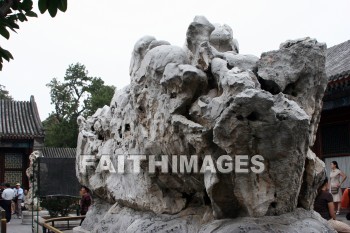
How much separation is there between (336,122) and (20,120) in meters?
14.7

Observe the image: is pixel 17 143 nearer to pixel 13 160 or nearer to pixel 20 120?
pixel 13 160

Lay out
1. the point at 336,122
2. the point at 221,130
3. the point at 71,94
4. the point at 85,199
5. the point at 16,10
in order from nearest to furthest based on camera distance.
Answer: the point at 16,10
the point at 221,130
the point at 85,199
the point at 336,122
the point at 71,94

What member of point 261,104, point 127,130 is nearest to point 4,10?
point 261,104

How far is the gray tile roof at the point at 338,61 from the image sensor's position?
32.3 ft

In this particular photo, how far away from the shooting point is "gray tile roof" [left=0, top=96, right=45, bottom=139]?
20.2 m

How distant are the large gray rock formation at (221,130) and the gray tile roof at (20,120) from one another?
14.6m

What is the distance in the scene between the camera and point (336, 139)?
37.7 ft

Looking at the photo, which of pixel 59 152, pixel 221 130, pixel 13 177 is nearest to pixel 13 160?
pixel 13 177

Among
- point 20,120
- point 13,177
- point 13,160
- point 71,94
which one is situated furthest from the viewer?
point 71,94

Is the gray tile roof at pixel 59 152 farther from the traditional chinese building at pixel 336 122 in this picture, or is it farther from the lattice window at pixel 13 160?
the traditional chinese building at pixel 336 122

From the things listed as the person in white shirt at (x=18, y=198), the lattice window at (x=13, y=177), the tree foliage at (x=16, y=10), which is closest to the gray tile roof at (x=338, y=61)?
the tree foliage at (x=16, y=10)

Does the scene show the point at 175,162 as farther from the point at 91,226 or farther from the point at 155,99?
the point at 91,226

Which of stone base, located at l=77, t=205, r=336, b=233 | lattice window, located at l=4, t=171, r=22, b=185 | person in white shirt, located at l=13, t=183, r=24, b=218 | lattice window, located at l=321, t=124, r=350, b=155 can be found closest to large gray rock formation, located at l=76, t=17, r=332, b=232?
stone base, located at l=77, t=205, r=336, b=233

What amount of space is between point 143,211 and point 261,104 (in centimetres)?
258
